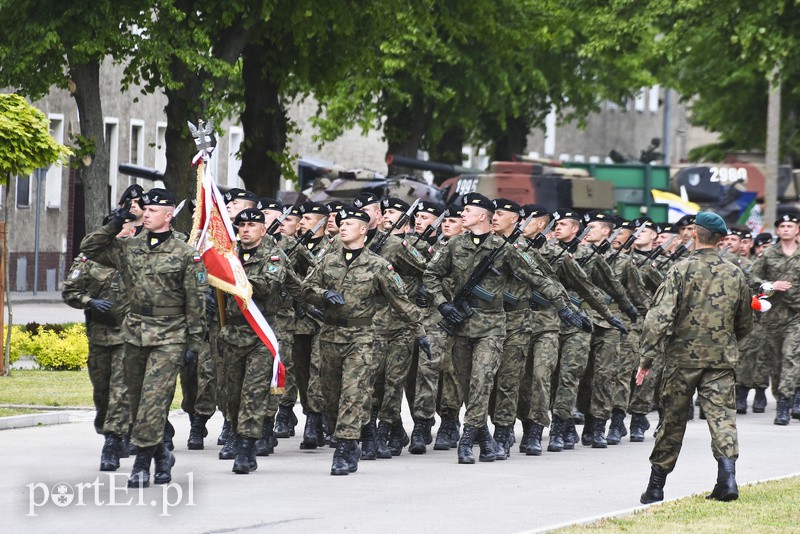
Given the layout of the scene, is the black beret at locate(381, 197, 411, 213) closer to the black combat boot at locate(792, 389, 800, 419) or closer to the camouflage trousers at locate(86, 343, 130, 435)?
the camouflage trousers at locate(86, 343, 130, 435)

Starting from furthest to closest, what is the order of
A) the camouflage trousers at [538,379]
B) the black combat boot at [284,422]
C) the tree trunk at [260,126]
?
the tree trunk at [260,126] → the black combat boot at [284,422] → the camouflage trousers at [538,379]

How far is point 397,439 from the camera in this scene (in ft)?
49.0

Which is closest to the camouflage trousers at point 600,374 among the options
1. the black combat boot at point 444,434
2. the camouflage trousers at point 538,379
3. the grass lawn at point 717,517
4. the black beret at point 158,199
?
the camouflage trousers at point 538,379

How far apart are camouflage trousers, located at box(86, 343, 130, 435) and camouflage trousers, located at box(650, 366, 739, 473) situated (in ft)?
12.0

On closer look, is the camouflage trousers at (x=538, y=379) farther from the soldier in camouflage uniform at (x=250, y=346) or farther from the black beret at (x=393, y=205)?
the soldier in camouflage uniform at (x=250, y=346)

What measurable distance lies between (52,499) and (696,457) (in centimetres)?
576

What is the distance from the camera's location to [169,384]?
476 inches

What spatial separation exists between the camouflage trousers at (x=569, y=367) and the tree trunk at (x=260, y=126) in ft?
40.5

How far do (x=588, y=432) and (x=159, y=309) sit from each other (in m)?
5.32

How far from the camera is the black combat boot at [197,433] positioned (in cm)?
1473

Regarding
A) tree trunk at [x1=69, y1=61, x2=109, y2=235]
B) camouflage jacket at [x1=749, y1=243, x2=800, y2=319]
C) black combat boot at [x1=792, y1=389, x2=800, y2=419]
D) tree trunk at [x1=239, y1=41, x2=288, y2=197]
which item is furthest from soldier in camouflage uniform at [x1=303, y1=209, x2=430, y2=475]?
tree trunk at [x1=239, y1=41, x2=288, y2=197]

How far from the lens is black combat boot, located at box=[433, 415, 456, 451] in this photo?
50.2 feet

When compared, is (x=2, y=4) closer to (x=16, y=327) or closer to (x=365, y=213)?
(x=16, y=327)

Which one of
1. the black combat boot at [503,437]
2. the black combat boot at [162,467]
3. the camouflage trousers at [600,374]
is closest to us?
the black combat boot at [162,467]
